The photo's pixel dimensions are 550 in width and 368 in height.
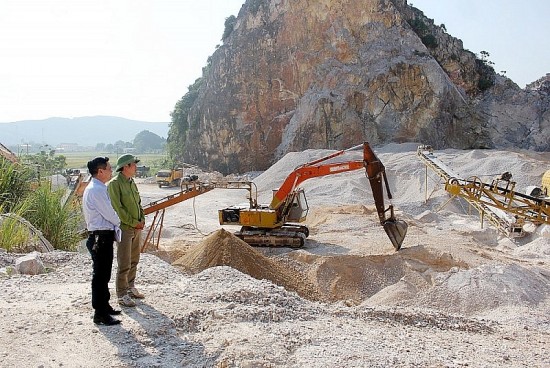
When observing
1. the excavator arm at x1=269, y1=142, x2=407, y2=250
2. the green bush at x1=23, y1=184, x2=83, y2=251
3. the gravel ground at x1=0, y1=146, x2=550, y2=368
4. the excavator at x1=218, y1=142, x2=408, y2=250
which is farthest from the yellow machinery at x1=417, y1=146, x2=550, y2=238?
the green bush at x1=23, y1=184, x2=83, y2=251

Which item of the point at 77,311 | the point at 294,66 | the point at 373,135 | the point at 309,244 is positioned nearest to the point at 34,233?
the point at 77,311

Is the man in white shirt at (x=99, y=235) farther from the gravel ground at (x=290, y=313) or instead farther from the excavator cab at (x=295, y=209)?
the excavator cab at (x=295, y=209)

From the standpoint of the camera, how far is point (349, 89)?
3459 cm

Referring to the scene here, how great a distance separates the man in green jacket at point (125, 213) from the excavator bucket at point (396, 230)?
6.90 metres

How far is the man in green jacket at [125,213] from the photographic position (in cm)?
545

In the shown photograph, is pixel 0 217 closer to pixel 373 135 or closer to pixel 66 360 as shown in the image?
pixel 66 360

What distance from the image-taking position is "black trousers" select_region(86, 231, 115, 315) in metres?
4.85

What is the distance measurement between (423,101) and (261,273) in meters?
27.1

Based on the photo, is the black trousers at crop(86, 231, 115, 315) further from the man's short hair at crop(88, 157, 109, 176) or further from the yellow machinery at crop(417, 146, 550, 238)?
the yellow machinery at crop(417, 146, 550, 238)

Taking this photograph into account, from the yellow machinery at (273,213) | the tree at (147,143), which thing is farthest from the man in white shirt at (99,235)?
the tree at (147,143)

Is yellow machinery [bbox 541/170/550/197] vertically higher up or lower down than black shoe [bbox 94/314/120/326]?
higher up

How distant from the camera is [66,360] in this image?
406cm

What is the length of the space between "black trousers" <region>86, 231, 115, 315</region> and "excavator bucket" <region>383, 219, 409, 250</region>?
7.49 meters

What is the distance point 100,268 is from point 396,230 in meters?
7.70
